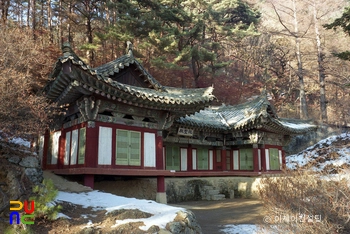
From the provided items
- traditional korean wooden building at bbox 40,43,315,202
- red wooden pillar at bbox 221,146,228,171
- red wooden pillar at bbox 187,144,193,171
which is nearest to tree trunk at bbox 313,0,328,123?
traditional korean wooden building at bbox 40,43,315,202

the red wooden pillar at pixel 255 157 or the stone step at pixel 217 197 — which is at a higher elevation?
the red wooden pillar at pixel 255 157

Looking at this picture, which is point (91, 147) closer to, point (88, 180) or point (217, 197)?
point (88, 180)

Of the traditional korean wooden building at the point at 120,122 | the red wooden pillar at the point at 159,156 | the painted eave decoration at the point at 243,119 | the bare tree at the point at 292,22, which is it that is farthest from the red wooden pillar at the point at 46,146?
the bare tree at the point at 292,22

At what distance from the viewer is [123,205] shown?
712cm

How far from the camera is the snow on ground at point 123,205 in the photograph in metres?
6.14

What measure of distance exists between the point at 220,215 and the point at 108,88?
5.81m

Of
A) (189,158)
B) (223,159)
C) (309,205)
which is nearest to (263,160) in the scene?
Answer: (223,159)

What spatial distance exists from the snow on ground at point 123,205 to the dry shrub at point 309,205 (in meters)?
2.10

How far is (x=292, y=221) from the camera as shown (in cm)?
523

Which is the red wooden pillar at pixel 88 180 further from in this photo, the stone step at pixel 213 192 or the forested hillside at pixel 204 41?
the stone step at pixel 213 192

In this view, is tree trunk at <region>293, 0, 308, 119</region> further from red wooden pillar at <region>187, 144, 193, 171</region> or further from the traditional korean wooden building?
red wooden pillar at <region>187, 144, 193, 171</region>

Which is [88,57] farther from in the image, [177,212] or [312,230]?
[312,230]

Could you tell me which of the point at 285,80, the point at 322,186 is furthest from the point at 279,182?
the point at 285,80

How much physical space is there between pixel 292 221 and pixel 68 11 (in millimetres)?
22883
